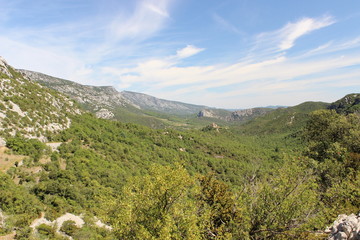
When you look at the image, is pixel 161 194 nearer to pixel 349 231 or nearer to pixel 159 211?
pixel 159 211

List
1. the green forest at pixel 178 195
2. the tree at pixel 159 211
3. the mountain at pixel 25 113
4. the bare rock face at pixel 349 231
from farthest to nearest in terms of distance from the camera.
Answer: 1. the mountain at pixel 25 113
2. the green forest at pixel 178 195
3. the tree at pixel 159 211
4. the bare rock face at pixel 349 231

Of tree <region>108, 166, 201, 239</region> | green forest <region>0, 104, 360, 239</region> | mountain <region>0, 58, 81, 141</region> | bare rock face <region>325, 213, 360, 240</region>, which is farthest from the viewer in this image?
mountain <region>0, 58, 81, 141</region>

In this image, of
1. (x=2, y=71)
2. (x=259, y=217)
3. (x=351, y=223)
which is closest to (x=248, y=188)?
(x=259, y=217)

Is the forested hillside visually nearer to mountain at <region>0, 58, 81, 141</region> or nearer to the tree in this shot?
the tree

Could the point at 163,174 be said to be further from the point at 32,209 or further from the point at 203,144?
the point at 203,144

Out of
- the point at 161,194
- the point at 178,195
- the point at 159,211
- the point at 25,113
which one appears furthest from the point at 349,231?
the point at 25,113

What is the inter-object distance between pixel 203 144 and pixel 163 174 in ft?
377

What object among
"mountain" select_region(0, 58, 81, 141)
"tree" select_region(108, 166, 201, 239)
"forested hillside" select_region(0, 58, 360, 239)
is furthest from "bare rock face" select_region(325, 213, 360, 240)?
"mountain" select_region(0, 58, 81, 141)

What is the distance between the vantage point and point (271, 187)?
2053 cm

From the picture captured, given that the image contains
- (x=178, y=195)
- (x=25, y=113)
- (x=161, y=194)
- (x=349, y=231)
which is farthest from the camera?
(x=25, y=113)

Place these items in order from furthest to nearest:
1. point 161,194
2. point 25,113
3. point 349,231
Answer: point 25,113, point 161,194, point 349,231

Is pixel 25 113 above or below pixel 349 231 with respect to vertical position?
above

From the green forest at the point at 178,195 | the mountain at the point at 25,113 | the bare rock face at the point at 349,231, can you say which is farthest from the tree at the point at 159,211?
the mountain at the point at 25,113

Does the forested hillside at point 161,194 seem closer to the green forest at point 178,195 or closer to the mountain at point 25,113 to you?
the green forest at point 178,195
